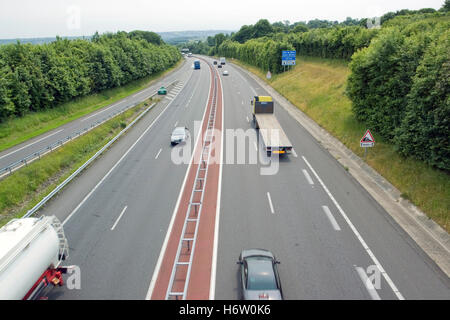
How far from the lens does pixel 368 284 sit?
1256cm

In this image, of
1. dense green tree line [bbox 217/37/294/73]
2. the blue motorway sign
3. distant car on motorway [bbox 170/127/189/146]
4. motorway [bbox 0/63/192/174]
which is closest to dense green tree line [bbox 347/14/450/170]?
distant car on motorway [bbox 170/127/189/146]

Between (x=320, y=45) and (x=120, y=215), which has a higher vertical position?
(x=320, y=45)

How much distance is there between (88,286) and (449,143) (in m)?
20.8

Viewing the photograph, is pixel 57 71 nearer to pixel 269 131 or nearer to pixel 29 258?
pixel 269 131

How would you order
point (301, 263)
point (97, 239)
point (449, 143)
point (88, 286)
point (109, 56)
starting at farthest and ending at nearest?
point (109, 56) → point (449, 143) → point (97, 239) → point (301, 263) → point (88, 286)

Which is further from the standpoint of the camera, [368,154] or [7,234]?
[368,154]

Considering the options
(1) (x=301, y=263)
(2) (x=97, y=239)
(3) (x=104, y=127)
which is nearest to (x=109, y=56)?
(3) (x=104, y=127)

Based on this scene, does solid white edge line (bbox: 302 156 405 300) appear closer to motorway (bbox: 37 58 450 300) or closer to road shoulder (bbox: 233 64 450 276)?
motorway (bbox: 37 58 450 300)

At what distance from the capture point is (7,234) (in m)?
10.8

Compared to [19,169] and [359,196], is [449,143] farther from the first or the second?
[19,169]

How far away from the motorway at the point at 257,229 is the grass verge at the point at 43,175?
1849 mm

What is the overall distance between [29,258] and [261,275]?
840 cm

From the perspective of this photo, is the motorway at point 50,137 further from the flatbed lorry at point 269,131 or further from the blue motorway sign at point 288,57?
the blue motorway sign at point 288,57

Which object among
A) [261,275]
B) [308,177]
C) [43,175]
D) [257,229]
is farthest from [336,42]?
[261,275]
